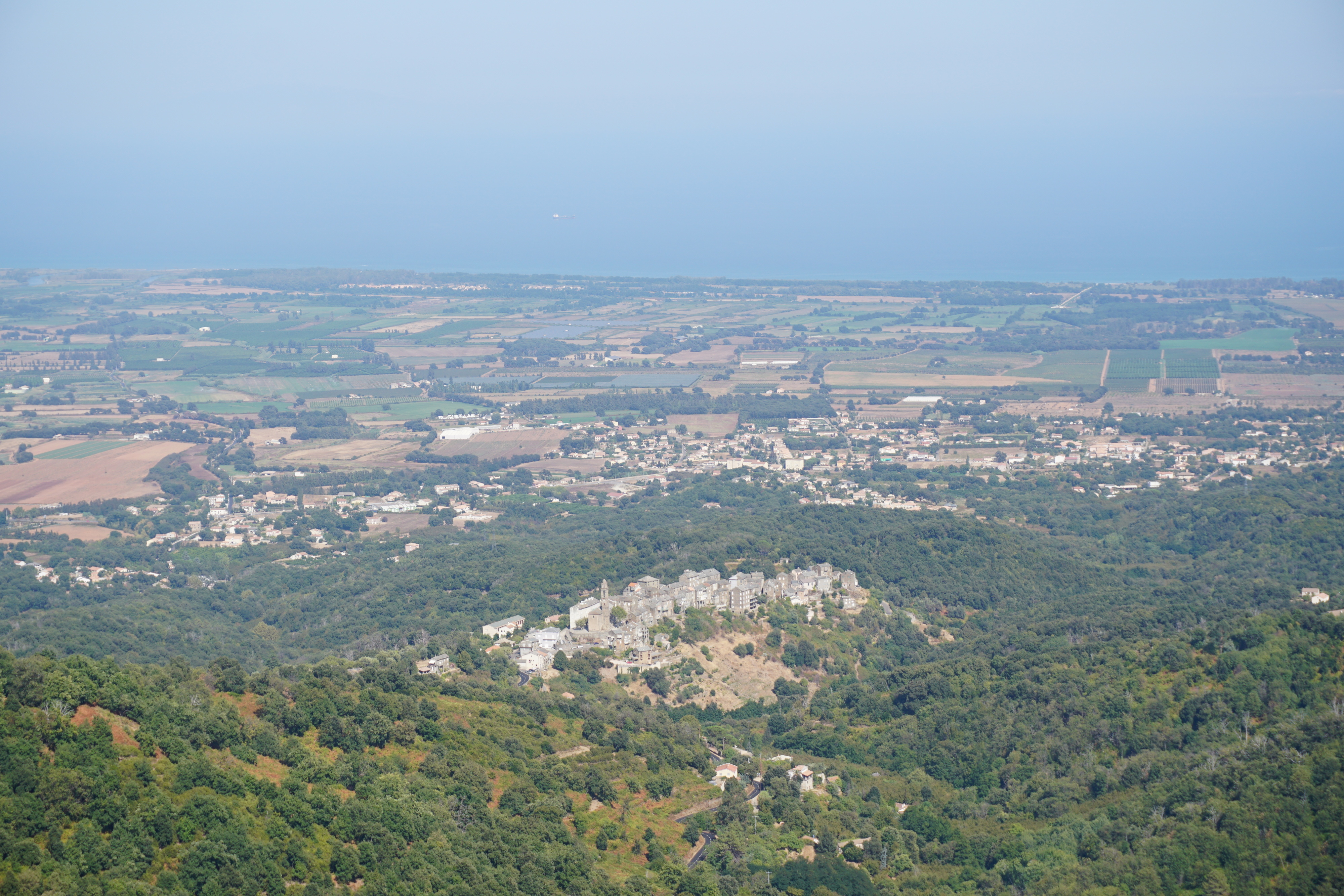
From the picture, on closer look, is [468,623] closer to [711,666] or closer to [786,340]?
[711,666]

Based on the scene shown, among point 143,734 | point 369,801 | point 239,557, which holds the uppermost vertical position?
point 143,734

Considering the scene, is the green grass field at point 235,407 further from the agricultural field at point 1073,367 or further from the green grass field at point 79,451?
the agricultural field at point 1073,367

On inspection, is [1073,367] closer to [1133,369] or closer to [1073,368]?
[1073,368]

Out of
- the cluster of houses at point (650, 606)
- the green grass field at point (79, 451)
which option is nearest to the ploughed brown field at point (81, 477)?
the green grass field at point (79, 451)

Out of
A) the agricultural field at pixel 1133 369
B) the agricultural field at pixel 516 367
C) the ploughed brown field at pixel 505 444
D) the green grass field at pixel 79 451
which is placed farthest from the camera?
the agricultural field at pixel 1133 369

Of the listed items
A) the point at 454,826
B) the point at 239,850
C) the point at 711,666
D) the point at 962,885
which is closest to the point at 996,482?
the point at 711,666

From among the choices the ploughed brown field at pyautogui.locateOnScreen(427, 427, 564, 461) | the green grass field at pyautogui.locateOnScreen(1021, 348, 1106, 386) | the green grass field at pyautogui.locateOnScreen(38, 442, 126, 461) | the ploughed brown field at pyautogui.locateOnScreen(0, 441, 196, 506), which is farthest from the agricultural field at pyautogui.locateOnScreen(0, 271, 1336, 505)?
the ploughed brown field at pyautogui.locateOnScreen(0, 441, 196, 506)
